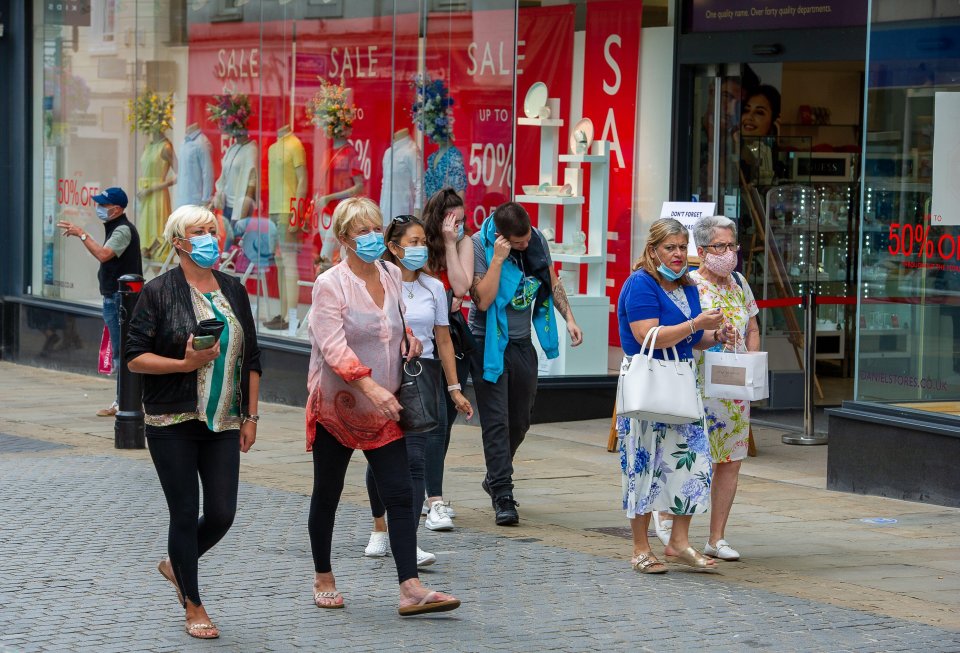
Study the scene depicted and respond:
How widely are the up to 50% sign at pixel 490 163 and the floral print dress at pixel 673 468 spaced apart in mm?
5960

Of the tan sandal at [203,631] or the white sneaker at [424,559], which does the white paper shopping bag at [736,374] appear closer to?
the white sneaker at [424,559]

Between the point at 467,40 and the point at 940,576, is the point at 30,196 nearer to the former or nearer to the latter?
the point at 467,40

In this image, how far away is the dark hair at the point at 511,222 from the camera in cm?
920

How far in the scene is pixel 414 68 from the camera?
A: 564 inches

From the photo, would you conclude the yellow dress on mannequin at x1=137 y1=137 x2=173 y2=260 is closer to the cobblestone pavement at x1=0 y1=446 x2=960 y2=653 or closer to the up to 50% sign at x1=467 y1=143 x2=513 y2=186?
the up to 50% sign at x1=467 y1=143 x2=513 y2=186

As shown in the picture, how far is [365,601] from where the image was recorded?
23.7 ft

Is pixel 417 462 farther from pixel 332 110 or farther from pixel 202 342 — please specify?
pixel 332 110

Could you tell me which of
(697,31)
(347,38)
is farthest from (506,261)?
(347,38)

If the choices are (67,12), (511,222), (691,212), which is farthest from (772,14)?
(67,12)

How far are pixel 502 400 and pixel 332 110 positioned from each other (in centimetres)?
661

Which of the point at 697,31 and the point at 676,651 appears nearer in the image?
the point at 676,651

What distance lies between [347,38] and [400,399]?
8.74 meters

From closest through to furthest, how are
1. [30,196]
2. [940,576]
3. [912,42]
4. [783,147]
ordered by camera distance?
[940,576] < [912,42] < [783,147] < [30,196]

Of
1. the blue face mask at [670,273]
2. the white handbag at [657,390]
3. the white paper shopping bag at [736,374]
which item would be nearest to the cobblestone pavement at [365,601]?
the white handbag at [657,390]
